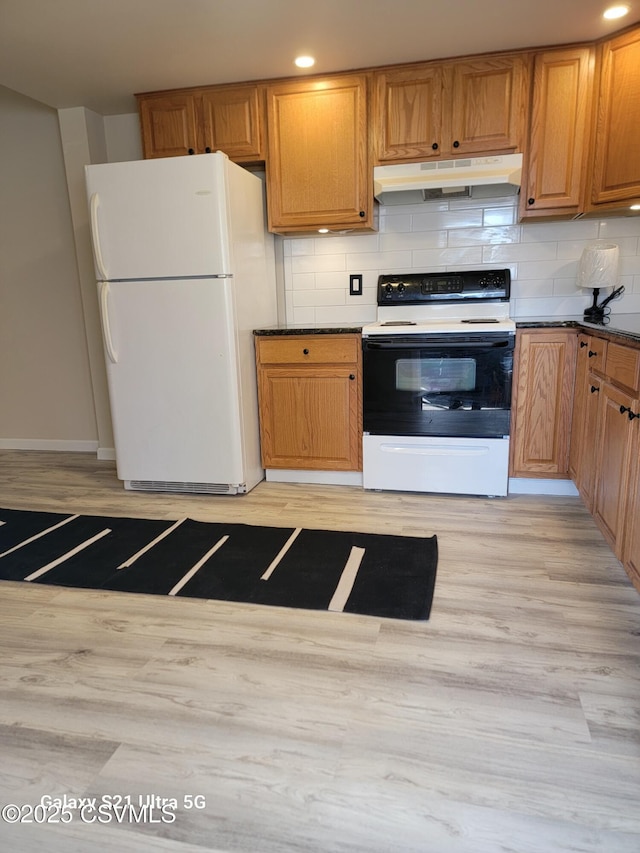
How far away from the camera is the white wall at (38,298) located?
12.5 feet

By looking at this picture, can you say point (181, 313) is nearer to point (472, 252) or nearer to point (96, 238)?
point (96, 238)

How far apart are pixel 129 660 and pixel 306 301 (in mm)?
2471

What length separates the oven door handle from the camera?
9.21 ft

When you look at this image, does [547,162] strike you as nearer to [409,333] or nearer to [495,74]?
[495,74]

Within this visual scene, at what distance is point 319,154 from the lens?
10.2 feet

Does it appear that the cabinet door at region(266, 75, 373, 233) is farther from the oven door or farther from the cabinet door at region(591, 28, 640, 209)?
the cabinet door at region(591, 28, 640, 209)

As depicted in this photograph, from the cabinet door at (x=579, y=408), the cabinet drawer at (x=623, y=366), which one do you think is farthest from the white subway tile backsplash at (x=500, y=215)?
the cabinet drawer at (x=623, y=366)

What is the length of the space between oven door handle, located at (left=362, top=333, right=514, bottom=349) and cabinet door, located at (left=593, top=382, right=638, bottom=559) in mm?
624

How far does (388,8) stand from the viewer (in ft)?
7.65

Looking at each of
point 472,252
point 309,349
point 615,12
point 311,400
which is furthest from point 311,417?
point 615,12

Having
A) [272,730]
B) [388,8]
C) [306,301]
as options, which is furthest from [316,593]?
[388,8]

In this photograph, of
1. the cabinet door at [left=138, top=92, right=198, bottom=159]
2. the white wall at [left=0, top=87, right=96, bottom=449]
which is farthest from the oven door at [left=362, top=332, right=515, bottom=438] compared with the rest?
the white wall at [left=0, top=87, right=96, bottom=449]

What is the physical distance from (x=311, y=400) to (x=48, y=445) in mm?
2375

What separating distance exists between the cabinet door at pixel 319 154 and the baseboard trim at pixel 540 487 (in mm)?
1670
